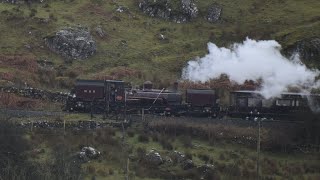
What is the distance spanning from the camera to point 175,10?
304ft

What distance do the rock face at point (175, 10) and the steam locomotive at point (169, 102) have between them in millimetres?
31781

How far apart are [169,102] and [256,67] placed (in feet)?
37.3

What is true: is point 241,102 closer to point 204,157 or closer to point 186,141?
point 186,141

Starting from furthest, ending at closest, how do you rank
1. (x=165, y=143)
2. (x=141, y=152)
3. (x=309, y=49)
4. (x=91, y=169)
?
1. (x=309, y=49)
2. (x=165, y=143)
3. (x=141, y=152)
4. (x=91, y=169)

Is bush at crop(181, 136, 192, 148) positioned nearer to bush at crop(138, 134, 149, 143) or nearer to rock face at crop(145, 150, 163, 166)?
bush at crop(138, 134, 149, 143)

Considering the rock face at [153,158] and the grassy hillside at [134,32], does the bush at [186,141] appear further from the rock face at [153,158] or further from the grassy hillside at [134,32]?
the grassy hillside at [134,32]

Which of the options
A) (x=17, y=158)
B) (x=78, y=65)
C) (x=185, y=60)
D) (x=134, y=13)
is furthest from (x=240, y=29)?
(x=17, y=158)

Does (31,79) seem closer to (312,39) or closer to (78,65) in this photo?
(78,65)

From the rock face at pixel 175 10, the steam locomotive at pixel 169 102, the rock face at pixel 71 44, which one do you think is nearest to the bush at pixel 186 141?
the steam locomotive at pixel 169 102

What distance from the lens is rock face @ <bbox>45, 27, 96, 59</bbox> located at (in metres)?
80.1

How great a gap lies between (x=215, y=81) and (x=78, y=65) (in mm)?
20515

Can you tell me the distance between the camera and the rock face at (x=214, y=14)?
92.5m

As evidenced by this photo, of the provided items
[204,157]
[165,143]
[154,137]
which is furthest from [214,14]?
[204,157]

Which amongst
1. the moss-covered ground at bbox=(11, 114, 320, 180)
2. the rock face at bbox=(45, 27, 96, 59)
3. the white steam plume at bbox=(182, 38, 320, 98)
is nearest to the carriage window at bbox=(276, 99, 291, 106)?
the white steam plume at bbox=(182, 38, 320, 98)
